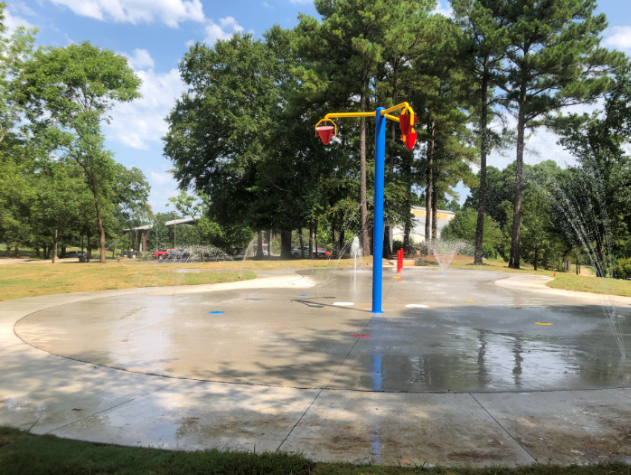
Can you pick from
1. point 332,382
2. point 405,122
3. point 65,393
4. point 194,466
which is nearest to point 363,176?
point 405,122

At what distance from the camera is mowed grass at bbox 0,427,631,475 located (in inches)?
112

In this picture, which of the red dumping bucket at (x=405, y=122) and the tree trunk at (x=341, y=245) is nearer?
the red dumping bucket at (x=405, y=122)

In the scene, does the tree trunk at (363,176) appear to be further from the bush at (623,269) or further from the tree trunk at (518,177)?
the bush at (623,269)

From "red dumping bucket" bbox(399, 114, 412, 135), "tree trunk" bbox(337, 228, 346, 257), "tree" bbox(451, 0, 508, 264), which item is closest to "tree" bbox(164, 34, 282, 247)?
"tree trunk" bbox(337, 228, 346, 257)

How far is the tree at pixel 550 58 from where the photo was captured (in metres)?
24.7

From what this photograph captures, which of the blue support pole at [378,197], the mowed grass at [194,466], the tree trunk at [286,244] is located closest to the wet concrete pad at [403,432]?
the mowed grass at [194,466]

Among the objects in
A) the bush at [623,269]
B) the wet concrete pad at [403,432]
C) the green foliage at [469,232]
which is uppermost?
the green foliage at [469,232]

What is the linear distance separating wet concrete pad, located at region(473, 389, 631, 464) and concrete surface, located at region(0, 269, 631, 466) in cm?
2

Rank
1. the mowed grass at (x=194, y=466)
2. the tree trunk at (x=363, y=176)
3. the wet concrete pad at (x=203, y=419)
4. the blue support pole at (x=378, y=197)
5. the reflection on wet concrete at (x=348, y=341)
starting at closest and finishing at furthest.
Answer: the mowed grass at (x=194, y=466) < the wet concrete pad at (x=203, y=419) < the reflection on wet concrete at (x=348, y=341) < the blue support pole at (x=378, y=197) < the tree trunk at (x=363, y=176)

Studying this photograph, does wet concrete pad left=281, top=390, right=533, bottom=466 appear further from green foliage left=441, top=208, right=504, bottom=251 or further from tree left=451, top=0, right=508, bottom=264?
green foliage left=441, top=208, right=504, bottom=251

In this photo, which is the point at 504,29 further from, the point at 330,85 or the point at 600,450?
the point at 600,450

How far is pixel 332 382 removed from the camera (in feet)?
16.1

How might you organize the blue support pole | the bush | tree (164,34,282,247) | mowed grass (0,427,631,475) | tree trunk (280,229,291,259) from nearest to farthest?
mowed grass (0,427,631,475) → the blue support pole → the bush → tree (164,34,282,247) → tree trunk (280,229,291,259)

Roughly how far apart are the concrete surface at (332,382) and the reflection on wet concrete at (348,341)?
41 mm
